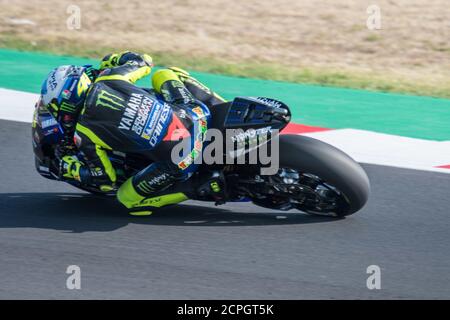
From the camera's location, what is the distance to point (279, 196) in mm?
6488

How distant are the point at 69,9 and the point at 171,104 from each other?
955 cm

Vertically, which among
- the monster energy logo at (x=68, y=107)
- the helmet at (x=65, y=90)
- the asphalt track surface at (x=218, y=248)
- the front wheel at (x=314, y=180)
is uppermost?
the helmet at (x=65, y=90)

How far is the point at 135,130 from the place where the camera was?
6.45 m

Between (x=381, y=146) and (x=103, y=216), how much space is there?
3384mm

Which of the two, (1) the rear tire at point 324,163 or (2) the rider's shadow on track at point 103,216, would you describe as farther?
(2) the rider's shadow on track at point 103,216

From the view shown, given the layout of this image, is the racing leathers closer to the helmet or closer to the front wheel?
the helmet

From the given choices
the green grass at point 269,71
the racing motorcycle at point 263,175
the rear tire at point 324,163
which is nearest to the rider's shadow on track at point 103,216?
the racing motorcycle at point 263,175

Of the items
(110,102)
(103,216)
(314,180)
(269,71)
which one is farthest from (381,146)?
(269,71)

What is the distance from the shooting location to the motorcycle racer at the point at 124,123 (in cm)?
647

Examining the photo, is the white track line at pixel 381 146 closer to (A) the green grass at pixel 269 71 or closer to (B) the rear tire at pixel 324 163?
(B) the rear tire at pixel 324 163

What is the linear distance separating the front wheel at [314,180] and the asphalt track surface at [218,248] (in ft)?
0.59

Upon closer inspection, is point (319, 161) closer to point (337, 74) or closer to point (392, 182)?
point (392, 182)

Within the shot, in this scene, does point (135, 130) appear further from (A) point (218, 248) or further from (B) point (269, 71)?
(B) point (269, 71)

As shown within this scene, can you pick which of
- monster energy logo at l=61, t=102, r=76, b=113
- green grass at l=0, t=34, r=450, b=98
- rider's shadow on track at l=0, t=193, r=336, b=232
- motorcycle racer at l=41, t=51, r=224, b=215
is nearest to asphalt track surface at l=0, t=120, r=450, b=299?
rider's shadow on track at l=0, t=193, r=336, b=232
